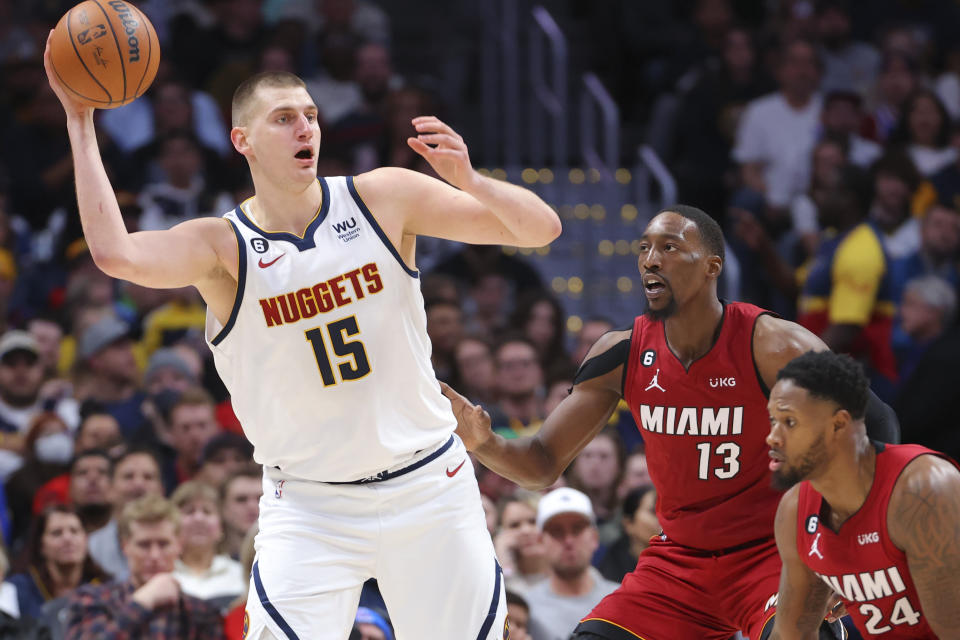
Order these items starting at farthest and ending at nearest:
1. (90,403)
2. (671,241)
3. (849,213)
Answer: (849,213) < (90,403) < (671,241)

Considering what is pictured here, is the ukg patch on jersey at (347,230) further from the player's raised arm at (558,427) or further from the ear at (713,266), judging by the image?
the ear at (713,266)

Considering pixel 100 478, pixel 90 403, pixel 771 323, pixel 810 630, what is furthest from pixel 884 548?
pixel 90 403

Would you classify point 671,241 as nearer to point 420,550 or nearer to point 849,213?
point 420,550

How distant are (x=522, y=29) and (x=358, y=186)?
25.7ft

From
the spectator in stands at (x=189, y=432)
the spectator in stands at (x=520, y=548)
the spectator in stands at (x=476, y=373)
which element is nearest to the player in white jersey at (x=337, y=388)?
the spectator in stands at (x=520, y=548)

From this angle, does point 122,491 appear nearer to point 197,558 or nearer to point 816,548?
point 197,558

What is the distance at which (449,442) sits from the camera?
16.0 ft

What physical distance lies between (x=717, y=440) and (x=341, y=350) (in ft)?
4.57

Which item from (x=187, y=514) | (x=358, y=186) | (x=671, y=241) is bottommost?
(x=187, y=514)

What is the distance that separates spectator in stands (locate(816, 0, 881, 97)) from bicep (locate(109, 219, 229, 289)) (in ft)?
27.8

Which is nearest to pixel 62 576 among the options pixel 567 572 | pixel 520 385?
pixel 567 572

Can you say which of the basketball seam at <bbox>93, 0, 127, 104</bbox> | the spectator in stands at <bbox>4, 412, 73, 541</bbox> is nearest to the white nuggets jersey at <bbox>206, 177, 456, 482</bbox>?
the basketball seam at <bbox>93, 0, 127, 104</bbox>

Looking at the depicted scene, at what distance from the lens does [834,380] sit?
4258 mm

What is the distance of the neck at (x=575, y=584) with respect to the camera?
699cm
